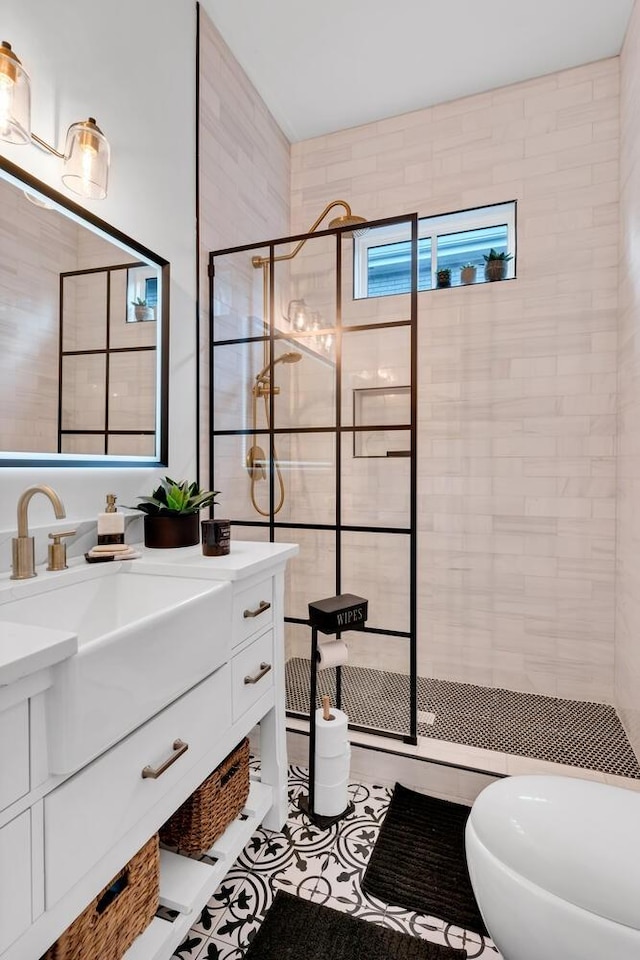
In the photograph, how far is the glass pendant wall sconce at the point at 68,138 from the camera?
114 centimetres

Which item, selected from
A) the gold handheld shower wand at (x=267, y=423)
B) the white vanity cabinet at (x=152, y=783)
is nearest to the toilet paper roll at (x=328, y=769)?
the white vanity cabinet at (x=152, y=783)

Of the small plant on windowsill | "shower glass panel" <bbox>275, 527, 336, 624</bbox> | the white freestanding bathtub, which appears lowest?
the white freestanding bathtub

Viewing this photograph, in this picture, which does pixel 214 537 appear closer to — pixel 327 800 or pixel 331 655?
pixel 331 655

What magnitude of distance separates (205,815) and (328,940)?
41 centimetres

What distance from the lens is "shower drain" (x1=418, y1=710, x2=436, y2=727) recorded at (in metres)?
2.02

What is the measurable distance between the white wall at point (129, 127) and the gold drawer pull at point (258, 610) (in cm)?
57

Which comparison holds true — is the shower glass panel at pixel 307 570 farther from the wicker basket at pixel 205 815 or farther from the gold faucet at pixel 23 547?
the gold faucet at pixel 23 547

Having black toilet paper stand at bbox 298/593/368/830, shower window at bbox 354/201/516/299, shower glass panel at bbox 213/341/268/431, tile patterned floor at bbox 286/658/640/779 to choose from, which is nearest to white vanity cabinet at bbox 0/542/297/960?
black toilet paper stand at bbox 298/593/368/830

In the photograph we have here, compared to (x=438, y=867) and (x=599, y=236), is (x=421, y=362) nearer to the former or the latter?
(x=599, y=236)

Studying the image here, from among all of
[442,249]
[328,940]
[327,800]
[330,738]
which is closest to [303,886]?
[328,940]

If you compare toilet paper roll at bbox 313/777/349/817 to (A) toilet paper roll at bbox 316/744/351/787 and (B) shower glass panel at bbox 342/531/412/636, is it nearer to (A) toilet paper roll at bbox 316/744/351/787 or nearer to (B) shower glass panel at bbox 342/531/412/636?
(A) toilet paper roll at bbox 316/744/351/787

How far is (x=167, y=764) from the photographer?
37.9 inches

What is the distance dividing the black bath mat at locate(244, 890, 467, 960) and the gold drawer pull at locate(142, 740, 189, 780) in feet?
1.92

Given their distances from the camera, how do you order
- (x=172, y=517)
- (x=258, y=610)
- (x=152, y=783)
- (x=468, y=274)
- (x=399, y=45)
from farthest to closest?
1. (x=468, y=274)
2. (x=399, y=45)
3. (x=172, y=517)
4. (x=258, y=610)
5. (x=152, y=783)
